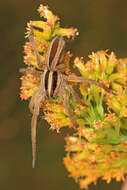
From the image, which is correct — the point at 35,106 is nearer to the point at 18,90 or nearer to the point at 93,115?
the point at 93,115

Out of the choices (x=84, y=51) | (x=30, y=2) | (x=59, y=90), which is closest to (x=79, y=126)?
(x=59, y=90)

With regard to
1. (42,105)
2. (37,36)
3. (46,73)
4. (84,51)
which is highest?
(84,51)

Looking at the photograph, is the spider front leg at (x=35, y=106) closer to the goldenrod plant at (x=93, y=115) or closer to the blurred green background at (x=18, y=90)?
the goldenrod plant at (x=93, y=115)

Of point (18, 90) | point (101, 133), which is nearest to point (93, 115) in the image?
point (101, 133)

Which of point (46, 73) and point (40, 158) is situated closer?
point (46, 73)

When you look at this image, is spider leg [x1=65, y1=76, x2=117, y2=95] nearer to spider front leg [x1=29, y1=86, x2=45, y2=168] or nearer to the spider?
the spider

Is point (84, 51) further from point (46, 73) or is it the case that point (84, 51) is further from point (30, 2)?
point (46, 73)
